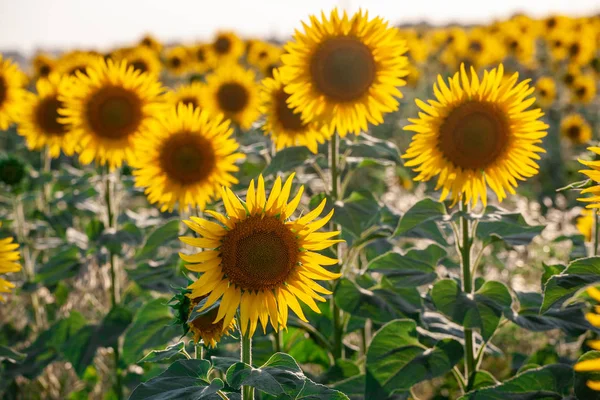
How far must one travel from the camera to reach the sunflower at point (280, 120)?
3357 millimetres

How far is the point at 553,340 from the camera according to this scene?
395 cm

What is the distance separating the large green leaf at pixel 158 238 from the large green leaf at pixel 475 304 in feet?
4.51

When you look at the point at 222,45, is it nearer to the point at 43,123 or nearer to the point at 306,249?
the point at 43,123

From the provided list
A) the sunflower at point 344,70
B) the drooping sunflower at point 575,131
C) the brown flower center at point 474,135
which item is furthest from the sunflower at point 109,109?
the drooping sunflower at point 575,131

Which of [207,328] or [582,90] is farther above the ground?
[582,90]

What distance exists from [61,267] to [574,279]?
2.56 m

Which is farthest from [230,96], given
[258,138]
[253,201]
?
[253,201]

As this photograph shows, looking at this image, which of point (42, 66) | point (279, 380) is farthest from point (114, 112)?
point (42, 66)

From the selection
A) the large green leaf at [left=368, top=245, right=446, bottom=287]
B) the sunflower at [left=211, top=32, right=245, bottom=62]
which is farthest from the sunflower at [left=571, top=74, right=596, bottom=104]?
the large green leaf at [left=368, top=245, right=446, bottom=287]

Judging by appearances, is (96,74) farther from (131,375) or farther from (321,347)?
(321,347)

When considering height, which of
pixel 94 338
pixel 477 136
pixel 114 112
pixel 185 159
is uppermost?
pixel 114 112

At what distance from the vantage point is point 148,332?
3.05m

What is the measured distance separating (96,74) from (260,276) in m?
2.30

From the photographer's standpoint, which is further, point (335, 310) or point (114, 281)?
point (114, 281)
